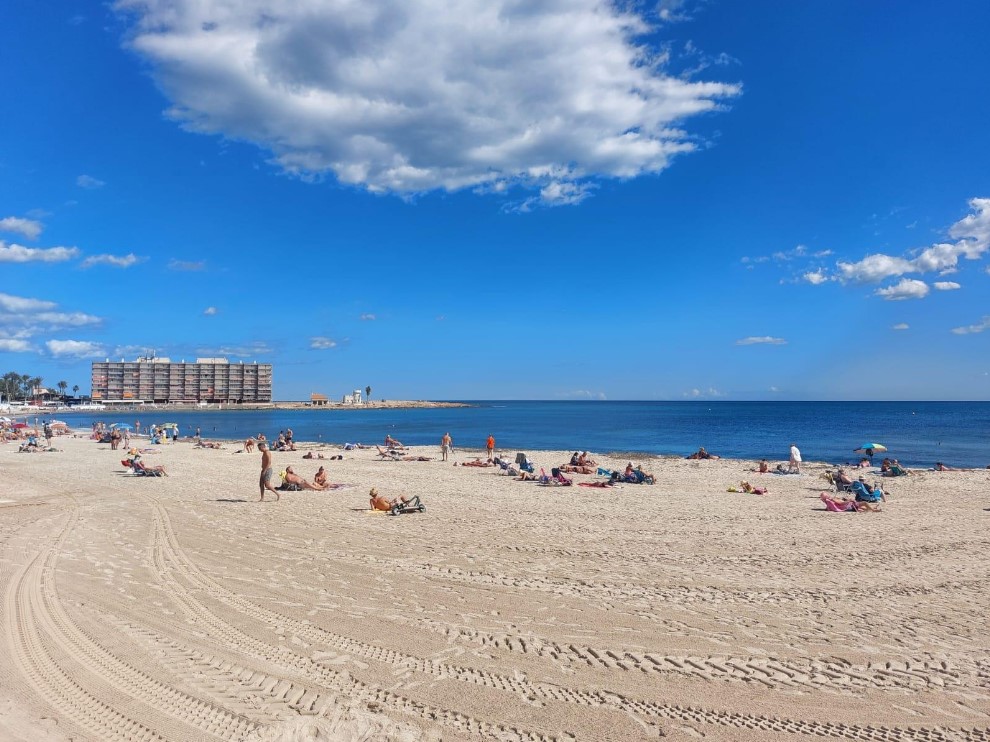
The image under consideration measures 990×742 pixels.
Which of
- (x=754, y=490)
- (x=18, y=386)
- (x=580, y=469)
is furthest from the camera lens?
(x=18, y=386)

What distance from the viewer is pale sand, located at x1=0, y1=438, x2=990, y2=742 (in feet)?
13.7

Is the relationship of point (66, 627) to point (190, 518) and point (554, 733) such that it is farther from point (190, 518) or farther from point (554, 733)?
point (190, 518)

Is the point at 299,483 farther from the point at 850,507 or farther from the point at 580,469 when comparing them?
the point at 850,507

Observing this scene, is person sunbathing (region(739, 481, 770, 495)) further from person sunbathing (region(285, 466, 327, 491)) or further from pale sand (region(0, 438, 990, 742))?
person sunbathing (region(285, 466, 327, 491))

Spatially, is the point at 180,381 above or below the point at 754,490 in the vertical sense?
above

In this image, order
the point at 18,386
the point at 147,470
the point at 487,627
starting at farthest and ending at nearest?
the point at 18,386, the point at 147,470, the point at 487,627

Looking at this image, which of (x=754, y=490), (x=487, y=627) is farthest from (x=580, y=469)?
(x=487, y=627)

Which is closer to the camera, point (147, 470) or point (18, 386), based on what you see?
point (147, 470)

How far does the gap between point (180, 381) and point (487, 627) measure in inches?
6883

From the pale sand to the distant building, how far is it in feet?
534

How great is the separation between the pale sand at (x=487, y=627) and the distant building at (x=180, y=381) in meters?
163

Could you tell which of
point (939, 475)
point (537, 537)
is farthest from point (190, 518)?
point (939, 475)

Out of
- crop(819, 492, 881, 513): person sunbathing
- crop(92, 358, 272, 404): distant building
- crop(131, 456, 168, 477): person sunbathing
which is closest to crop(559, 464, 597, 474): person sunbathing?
crop(819, 492, 881, 513): person sunbathing

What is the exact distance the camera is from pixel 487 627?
19.0ft
